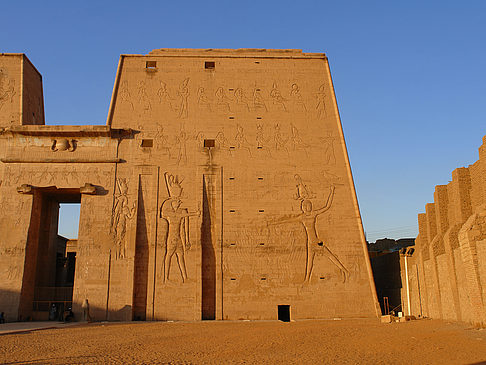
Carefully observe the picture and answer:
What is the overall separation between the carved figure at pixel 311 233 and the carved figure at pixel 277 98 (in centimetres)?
422

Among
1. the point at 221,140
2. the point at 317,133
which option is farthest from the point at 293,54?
the point at 221,140

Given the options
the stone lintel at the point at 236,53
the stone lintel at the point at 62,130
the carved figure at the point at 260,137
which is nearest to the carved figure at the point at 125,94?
the stone lintel at the point at 62,130

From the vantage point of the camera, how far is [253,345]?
9.73m

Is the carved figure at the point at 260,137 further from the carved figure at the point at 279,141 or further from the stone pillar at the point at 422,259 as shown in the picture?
the stone pillar at the point at 422,259

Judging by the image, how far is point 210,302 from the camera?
1723 cm

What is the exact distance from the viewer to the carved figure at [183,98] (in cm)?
1955

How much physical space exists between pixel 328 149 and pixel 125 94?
8790 millimetres

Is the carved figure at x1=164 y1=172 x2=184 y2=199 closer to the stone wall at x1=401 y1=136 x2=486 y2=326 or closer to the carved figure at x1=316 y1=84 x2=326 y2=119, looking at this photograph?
the carved figure at x1=316 y1=84 x2=326 y2=119

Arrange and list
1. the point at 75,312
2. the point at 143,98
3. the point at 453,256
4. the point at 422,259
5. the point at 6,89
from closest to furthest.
A: the point at 453,256
the point at 422,259
the point at 75,312
the point at 143,98
the point at 6,89

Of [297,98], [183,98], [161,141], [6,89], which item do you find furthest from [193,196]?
[6,89]

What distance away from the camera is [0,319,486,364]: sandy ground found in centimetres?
798

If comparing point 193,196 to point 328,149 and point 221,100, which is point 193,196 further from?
point 328,149

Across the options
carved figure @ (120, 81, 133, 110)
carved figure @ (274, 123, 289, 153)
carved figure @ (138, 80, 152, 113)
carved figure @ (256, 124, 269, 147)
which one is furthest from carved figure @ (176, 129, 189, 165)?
carved figure @ (274, 123, 289, 153)

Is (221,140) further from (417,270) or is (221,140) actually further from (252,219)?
(417,270)
